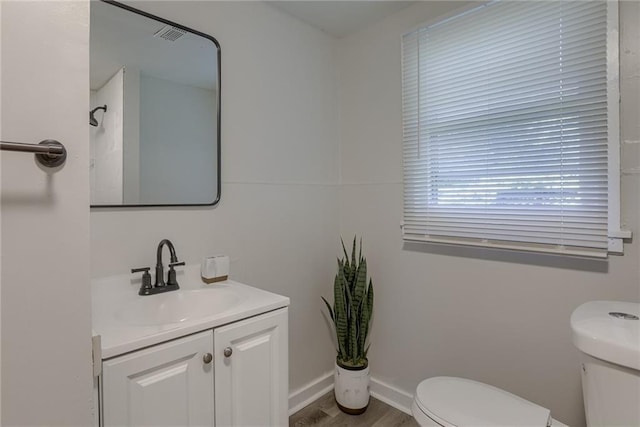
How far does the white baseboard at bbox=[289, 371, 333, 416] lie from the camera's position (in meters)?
1.98

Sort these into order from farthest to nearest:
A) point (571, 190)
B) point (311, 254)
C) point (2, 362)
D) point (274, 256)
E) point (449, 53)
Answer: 1. point (311, 254)
2. point (274, 256)
3. point (449, 53)
4. point (571, 190)
5. point (2, 362)

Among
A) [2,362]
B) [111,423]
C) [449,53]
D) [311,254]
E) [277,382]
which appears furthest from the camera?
[311,254]

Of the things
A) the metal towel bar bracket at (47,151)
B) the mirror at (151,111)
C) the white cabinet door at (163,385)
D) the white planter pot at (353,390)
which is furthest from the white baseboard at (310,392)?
the metal towel bar bracket at (47,151)

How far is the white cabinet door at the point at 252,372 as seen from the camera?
44.2 inches

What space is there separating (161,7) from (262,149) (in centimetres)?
77

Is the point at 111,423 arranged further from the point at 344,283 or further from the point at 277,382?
the point at 344,283

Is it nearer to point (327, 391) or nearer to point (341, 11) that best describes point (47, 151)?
point (341, 11)

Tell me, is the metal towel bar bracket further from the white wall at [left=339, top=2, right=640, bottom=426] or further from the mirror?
the white wall at [left=339, top=2, right=640, bottom=426]

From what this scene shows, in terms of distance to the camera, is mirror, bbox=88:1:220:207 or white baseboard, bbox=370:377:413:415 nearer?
mirror, bbox=88:1:220:207

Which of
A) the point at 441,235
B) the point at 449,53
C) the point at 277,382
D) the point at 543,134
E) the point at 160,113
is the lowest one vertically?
the point at 277,382

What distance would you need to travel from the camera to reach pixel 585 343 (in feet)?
3.07

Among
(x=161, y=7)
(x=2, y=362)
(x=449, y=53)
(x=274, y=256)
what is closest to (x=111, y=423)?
(x=2, y=362)

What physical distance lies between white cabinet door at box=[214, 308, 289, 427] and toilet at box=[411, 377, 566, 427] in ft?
1.78

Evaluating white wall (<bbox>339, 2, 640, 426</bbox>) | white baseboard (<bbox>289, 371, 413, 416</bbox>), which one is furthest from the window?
white baseboard (<bbox>289, 371, 413, 416</bbox>)
